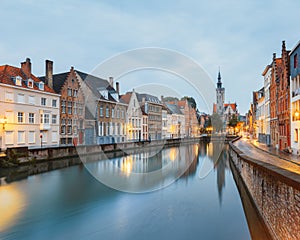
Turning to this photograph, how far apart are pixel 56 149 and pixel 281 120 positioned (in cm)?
2305

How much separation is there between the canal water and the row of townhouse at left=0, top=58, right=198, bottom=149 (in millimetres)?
11113

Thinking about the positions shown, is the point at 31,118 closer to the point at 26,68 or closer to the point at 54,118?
the point at 54,118

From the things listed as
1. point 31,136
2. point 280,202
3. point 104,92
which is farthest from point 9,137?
point 280,202

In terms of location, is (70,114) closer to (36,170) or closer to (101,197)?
(36,170)

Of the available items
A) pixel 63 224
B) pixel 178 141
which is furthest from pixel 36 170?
pixel 178 141

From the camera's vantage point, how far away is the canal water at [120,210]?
889cm

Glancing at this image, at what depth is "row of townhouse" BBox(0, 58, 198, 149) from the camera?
85.4 ft

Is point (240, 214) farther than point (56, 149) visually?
No

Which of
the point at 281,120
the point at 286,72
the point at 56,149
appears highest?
the point at 286,72

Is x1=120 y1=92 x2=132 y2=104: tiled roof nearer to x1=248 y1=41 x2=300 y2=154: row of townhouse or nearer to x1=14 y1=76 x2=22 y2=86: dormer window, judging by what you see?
x1=14 y1=76 x2=22 y2=86: dormer window

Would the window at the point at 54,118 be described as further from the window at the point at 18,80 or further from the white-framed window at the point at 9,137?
the white-framed window at the point at 9,137

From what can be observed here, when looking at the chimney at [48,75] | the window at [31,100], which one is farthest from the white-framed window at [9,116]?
the chimney at [48,75]

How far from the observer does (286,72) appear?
853 inches

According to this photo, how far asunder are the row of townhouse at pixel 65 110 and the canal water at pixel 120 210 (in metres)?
11.1
